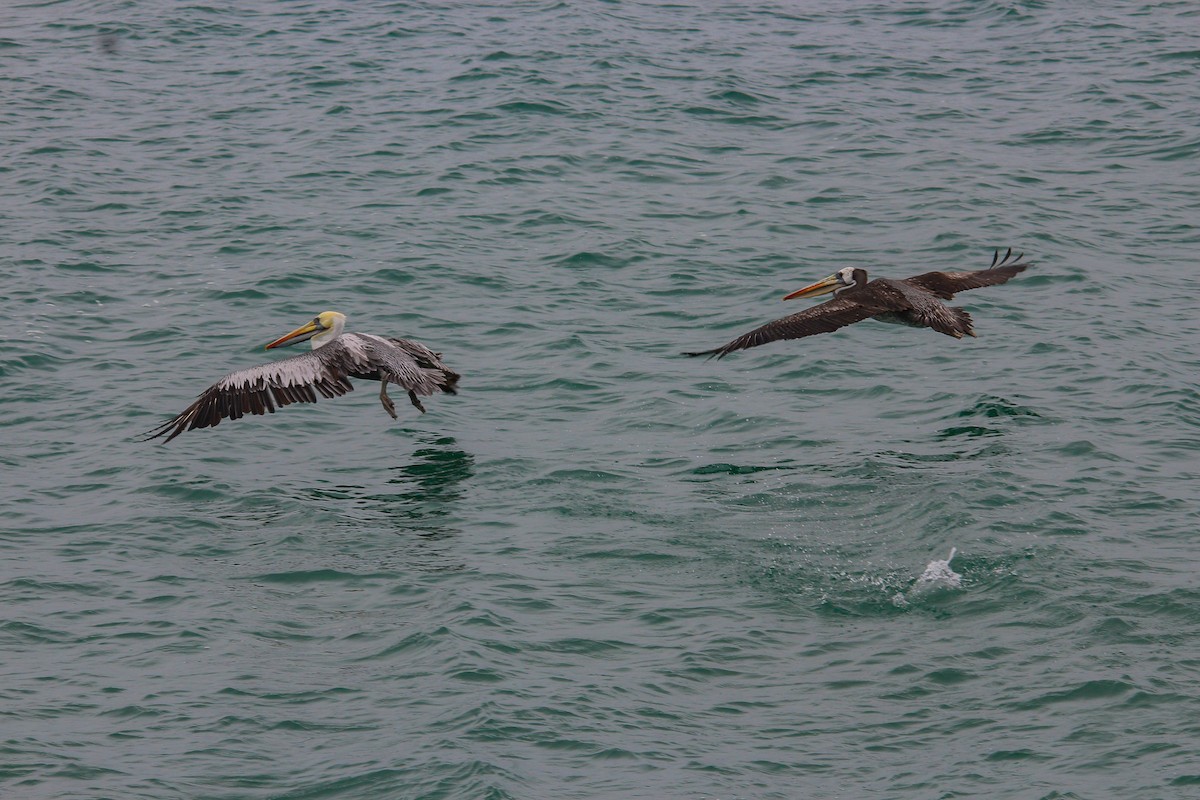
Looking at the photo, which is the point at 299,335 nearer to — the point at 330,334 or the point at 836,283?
the point at 330,334

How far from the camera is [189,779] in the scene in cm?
887

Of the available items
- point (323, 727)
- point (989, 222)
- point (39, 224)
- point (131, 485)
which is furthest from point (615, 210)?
point (323, 727)

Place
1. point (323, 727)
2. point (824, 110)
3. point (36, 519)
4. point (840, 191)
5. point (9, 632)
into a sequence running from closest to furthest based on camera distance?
point (323, 727), point (9, 632), point (36, 519), point (840, 191), point (824, 110)

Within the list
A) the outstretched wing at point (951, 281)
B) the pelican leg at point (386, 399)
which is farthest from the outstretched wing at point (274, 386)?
the outstretched wing at point (951, 281)

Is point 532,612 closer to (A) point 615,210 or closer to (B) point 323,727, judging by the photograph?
(B) point 323,727

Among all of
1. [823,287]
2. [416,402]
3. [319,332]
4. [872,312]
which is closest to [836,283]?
[823,287]

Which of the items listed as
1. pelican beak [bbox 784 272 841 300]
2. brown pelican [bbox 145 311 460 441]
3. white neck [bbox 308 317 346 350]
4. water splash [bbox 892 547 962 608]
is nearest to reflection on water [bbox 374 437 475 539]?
brown pelican [bbox 145 311 460 441]

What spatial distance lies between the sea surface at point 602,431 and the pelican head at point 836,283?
949mm

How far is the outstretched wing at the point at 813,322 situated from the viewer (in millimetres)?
14211

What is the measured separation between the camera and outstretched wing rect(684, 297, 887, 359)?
46.6 feet

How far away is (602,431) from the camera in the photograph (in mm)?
14344

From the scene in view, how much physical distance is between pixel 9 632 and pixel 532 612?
3812 mm

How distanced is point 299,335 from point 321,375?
109 centimetres

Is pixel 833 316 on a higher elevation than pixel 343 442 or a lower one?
higher
